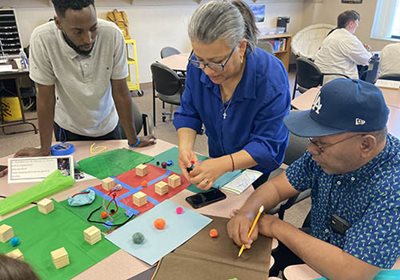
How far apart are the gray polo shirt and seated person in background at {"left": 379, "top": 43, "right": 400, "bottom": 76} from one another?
3.37 m

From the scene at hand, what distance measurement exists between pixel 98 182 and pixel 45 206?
10.6 inches

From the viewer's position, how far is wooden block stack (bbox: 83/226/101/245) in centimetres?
113

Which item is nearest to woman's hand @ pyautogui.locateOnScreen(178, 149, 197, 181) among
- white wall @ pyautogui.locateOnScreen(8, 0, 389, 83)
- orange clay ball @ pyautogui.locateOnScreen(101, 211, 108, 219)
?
orange clay ball @ pyautogui.locateOnScreen(101, 211, 108, 219)

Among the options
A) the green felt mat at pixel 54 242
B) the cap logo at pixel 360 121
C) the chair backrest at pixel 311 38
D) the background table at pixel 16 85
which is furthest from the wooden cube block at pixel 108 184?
the chair backrest at pixel 311 38

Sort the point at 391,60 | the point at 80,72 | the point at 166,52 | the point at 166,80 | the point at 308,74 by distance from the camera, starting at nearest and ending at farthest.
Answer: the point at 80,72, the point at 166,80, the point at 391,60, the point at 308,74, the point at 166,52

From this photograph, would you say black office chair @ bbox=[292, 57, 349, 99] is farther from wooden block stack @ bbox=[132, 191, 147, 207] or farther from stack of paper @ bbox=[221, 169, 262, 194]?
wooden block stack @ bbox=[132, 191, 147, 207]

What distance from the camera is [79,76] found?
1679 mm

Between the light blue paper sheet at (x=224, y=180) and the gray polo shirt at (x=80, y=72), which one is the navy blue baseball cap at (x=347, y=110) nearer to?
the light blue paper sheet at (x=224, y=180)

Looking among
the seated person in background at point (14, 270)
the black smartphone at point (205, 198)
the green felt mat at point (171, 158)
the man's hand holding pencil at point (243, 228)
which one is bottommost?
the black smartphone at point (205, 198)

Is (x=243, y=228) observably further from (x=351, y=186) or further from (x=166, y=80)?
(x=166, y=80)

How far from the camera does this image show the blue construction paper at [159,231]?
111cm

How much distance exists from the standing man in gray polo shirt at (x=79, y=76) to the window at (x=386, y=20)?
578 centimetres

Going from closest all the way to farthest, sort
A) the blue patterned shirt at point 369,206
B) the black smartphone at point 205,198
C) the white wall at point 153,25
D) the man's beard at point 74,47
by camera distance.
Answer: the blue patterned shirt at point 369,206 < the black smartphone at point 205,198 < the man's beard at point 74,47 < the white wall at point 153,25

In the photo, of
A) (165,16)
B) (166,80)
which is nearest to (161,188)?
(166,80)
